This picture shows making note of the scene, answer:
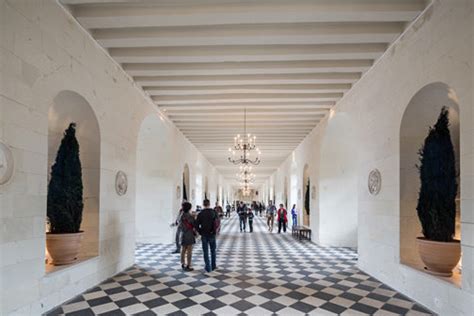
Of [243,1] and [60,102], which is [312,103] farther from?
[60,102]

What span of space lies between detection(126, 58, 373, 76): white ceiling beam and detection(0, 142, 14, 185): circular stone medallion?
10.7 feet

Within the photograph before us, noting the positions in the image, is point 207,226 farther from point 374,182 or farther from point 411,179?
point 411,179

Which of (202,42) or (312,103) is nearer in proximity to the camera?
(202,42)

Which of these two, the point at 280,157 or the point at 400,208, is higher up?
the point at 280,157

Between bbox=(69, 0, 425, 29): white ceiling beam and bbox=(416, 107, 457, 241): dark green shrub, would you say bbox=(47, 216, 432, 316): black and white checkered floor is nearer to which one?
bbox=(416, 107, 457, 241): dark green shrub

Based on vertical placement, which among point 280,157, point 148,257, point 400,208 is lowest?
point 148,257

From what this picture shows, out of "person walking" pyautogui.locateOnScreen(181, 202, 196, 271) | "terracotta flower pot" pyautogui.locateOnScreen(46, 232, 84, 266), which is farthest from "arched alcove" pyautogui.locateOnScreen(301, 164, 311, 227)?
"terracotta flower pot" pyautogui.locateOnScreen(46, 232, 84, 266)

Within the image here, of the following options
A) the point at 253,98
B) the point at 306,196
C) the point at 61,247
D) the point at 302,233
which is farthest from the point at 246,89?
the point at 302,233

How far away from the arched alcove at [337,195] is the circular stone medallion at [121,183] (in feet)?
19.2

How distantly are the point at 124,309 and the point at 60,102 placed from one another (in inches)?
119

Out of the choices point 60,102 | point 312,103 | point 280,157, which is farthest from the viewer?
point 280,157

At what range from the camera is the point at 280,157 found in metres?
17.4

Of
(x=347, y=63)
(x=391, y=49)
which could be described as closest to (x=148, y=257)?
(x=347, y=63)

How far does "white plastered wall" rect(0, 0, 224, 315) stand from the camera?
3.10m
